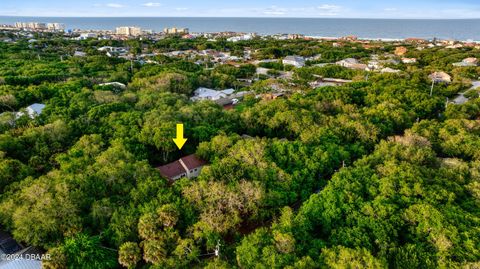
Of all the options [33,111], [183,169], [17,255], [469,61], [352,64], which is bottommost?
[17,255]

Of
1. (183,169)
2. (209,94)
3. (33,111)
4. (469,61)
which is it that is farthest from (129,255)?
(469,61)

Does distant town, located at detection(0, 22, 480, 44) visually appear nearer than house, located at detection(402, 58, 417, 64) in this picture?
No

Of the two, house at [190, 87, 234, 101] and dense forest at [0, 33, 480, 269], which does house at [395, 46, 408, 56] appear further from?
house at [190, 87, 234, 101]

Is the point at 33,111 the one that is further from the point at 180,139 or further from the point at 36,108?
the point at 180,139

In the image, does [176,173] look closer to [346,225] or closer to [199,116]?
[199,116]

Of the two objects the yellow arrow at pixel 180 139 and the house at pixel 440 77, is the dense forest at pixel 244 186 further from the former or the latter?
the house at pixel 440 77

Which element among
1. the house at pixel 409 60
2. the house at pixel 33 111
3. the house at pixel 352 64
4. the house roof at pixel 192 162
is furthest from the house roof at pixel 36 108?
the house at pixel 409 60

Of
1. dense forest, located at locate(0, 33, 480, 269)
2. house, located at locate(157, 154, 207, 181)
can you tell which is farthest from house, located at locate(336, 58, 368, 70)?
house, located at locate(157, 154, 207, 181)

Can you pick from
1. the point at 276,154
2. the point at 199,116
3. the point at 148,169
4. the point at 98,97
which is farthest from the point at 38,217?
the point at 98,97
